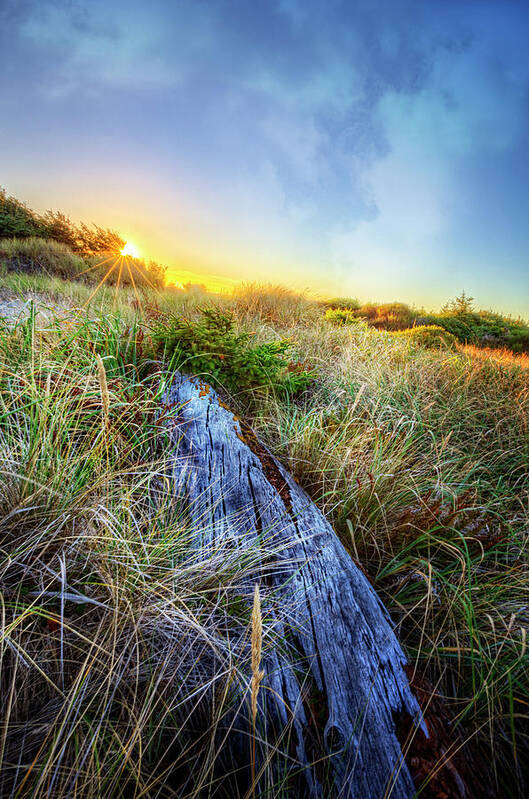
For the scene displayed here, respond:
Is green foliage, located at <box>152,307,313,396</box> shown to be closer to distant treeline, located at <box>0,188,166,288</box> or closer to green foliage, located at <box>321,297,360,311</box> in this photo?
distant treeline, located at <box>0,188,166,288</box>

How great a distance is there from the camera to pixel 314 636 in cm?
109

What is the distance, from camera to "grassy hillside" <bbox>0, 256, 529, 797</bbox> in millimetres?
854

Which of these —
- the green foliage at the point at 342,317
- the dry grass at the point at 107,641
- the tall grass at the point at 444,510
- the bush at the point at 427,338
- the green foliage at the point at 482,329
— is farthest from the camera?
the green foliage at the point at 482,329

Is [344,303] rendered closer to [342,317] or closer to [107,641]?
[342,317]

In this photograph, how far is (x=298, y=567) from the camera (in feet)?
4.15

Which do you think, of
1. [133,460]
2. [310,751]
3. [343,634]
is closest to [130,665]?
[310,751]

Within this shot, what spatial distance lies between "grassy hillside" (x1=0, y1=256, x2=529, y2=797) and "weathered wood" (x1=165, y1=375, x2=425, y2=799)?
121mm

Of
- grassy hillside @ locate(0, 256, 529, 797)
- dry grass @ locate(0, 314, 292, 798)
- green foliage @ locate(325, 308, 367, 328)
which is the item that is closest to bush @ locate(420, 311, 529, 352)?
green foliage @ locate(325, 308, 367, 328)

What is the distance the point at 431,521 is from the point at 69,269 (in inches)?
465

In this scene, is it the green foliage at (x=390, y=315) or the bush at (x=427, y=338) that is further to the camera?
the green foliage at (x=390, y=315)

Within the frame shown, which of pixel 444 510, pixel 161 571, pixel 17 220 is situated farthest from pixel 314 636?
pixel 17 220

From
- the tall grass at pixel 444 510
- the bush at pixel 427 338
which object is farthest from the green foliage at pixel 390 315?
the tall grass at pixel 444 510

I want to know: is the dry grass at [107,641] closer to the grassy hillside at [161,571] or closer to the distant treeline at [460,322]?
the grassy hillside at [161,571]

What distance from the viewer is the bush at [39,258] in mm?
8891
